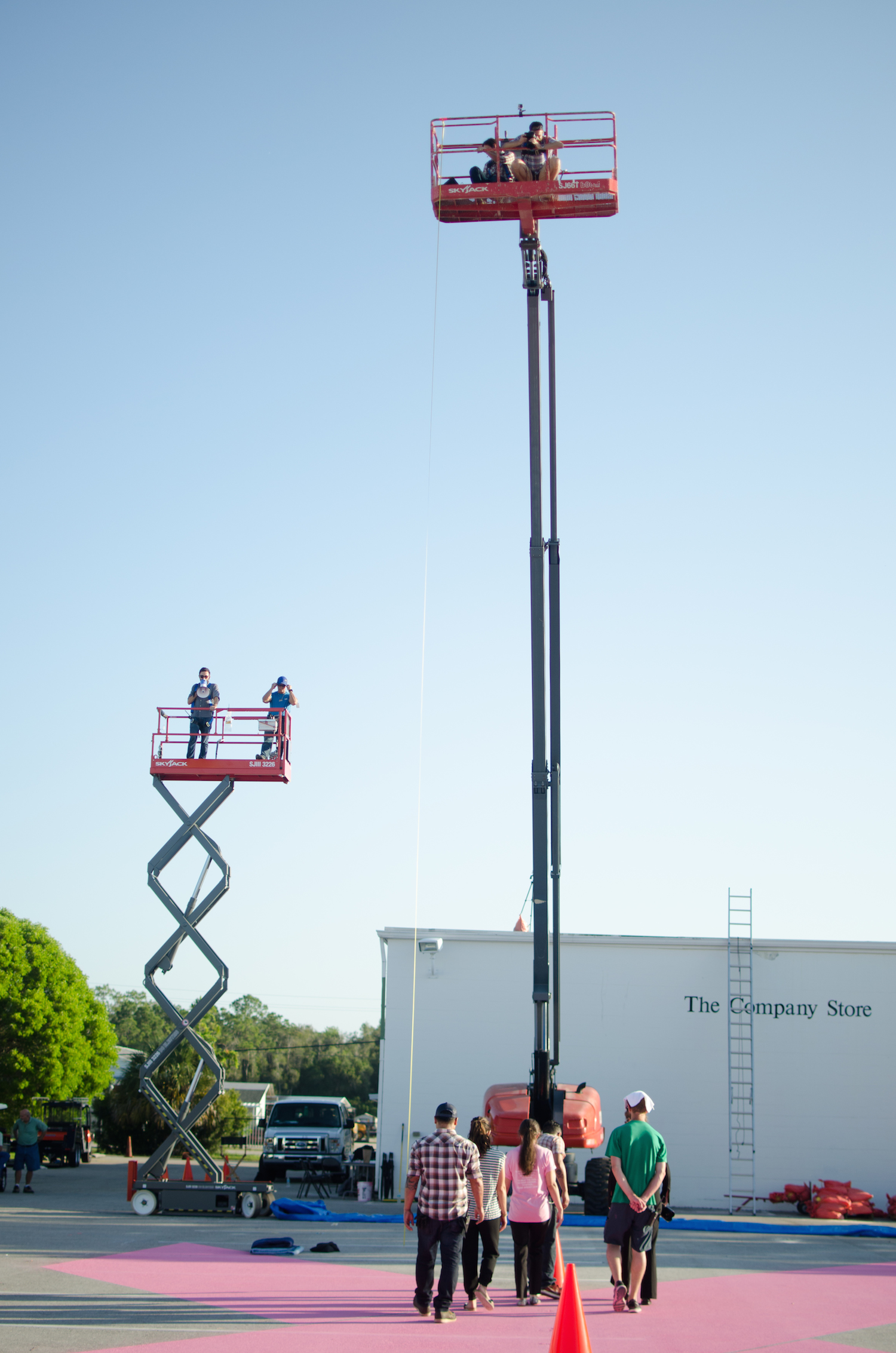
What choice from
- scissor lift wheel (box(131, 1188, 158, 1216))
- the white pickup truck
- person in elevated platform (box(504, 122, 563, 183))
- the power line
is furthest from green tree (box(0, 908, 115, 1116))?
the power line

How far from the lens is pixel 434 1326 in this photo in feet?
30.3

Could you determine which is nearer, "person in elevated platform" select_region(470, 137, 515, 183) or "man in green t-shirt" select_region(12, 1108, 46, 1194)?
"person in elevated platform" select_region(470, 137, 515, 183)

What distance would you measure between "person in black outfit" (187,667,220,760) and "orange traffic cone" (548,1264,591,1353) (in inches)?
533

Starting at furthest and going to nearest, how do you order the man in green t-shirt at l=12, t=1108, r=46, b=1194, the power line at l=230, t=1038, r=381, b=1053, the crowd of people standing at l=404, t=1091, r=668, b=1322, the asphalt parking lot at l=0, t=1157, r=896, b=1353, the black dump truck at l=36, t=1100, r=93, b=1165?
the power line at l=230, t=1038, r=381, b=1053 < the black dump truck at l=36, t=1100, r=93, b=1165 < the man in green t-shirt at l=12, t=1108, r=46, b=1194 < the crowd of people standing at l=404, t=1091, r=668, b=1322 < the asphalt parking lot at l=0, t=1157, r=896, b=1353

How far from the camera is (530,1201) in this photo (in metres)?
10.2

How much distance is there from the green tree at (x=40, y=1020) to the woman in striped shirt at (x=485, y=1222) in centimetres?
3402

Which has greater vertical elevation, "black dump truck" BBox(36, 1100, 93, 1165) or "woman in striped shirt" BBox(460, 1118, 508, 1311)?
"woman in striped shirt" BBox(460, 1118, 508, 1311)

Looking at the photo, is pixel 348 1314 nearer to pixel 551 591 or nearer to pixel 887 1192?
pixel 551 591

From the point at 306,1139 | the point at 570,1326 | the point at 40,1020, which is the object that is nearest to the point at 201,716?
the point at 306,1139

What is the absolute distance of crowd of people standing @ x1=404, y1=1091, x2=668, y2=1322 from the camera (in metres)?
9.34

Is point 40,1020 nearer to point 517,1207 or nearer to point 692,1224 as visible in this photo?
point 692,1224

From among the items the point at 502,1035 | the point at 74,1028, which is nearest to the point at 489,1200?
the point at 502,1035

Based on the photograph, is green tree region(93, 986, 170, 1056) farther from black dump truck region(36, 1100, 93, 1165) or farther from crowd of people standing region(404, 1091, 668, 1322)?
crowd of people standing region(404, 1091, 668, 1322)

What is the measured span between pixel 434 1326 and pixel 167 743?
12.0 meters
